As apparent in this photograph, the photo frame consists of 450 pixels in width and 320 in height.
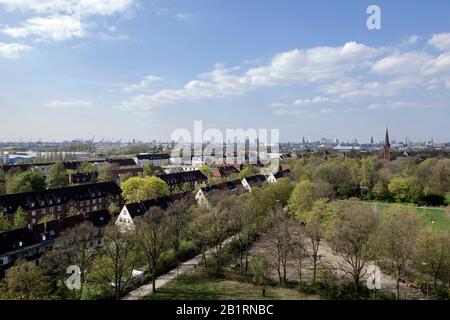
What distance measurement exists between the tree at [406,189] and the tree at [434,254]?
115 ft

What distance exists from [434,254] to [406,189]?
36493 millimetres

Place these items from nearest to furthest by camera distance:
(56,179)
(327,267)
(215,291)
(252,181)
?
1. (215,291)
2. (327,267)
3. (56,179)
4. (252,181)

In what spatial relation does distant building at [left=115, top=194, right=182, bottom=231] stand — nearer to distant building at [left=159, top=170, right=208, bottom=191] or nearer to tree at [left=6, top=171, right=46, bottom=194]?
distant building at [left=159, top=170, right=208, bottom=191]

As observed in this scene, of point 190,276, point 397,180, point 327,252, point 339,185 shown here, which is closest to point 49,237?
point 190,276

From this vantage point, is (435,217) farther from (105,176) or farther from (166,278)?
(105,176)

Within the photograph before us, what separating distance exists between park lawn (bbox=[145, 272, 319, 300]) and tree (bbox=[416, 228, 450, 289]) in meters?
7.49

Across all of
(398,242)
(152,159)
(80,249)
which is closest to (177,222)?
(80,249)

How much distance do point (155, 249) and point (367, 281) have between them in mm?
15237

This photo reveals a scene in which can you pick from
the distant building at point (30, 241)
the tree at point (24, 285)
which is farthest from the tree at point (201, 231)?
the tree at point (24, 285)

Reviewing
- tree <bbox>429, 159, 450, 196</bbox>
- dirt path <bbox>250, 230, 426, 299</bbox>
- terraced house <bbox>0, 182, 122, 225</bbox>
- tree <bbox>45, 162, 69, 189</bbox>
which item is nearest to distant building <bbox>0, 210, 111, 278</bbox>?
terraced house <bbox>0, 182, 122, 225</bbox>

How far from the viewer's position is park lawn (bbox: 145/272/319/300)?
2202 cm

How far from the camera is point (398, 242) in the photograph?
21.7 m

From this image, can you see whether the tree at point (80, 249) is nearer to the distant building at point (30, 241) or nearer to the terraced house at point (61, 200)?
the distant building at point (30, 241)

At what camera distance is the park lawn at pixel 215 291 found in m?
22.0
